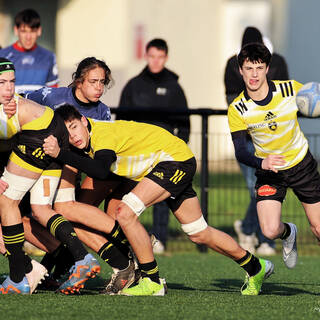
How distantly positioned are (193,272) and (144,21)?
38.2 feet

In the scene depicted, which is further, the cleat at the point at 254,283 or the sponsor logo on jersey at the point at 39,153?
the cleat at the point at 254,283

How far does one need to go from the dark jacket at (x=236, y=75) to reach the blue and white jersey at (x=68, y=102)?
268cm

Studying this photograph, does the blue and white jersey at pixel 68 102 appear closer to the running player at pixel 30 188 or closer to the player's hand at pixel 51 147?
the running player at pixel 30 188

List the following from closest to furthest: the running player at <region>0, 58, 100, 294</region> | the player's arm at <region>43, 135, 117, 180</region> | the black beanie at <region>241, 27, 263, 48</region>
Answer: the player's arm at <region>43, 135, 117, 180</region>, the running player at <region>0, 58, 100, 294</region>, the black beanie at <region>241, 27, 263, 48</region>

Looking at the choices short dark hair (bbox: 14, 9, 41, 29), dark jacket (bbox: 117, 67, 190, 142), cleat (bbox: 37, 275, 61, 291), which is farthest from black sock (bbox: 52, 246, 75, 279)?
short dark hair (bbox: 14, 9, 41, 29)

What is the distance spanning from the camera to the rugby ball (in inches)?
328

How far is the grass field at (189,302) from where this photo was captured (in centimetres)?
700

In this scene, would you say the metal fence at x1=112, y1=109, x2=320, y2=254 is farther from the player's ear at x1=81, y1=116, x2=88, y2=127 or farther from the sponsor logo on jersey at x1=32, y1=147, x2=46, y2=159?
the sponsor logo on jersey at x1=32, y1=147, x2=46, y2=159

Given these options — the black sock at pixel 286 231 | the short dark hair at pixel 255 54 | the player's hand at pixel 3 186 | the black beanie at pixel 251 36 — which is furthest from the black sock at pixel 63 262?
the black beanie at pixel 251 36

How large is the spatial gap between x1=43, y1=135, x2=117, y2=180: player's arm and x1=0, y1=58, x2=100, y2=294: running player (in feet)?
0.54

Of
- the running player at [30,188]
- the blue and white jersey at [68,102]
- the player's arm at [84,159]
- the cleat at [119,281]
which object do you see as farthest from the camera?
the blue and white jersey at [68,102]

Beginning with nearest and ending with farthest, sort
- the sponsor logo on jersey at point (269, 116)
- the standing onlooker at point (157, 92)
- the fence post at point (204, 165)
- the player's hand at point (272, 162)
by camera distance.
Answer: the player's hand at point (272, 162), the sponsor logo on jersey at point (269, 116), the fence post at point (204, 165), the standing onlooker at point (157, 92)

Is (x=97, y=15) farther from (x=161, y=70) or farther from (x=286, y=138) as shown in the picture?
(x=286, y=138)

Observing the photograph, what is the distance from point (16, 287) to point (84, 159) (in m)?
1.15
